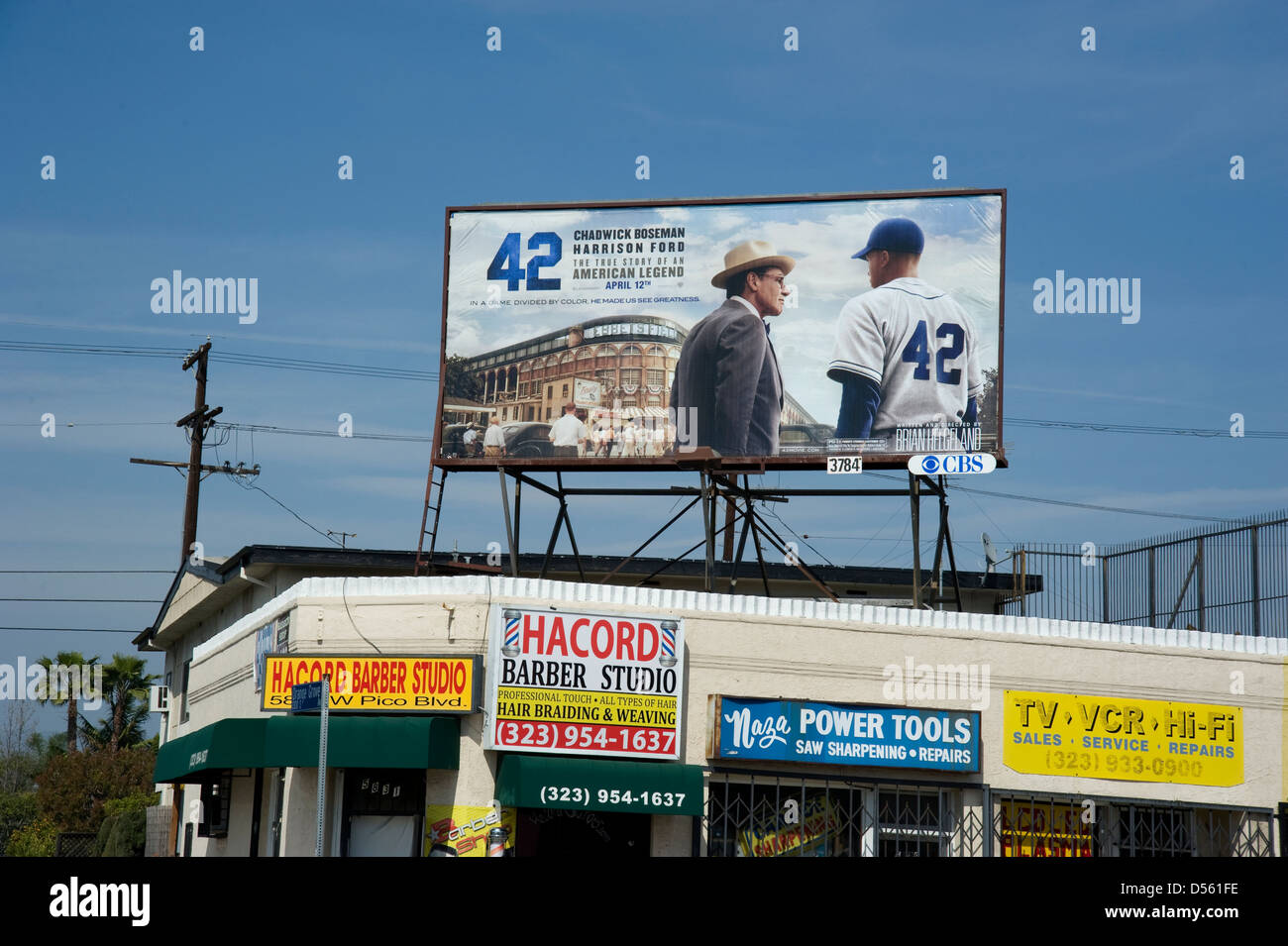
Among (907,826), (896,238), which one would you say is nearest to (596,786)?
(907,826)

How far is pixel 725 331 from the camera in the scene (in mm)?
24156

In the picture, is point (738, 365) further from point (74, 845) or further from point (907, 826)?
point (74, 845)

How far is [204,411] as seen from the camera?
1645 inches

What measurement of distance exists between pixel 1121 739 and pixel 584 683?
7.43 metres

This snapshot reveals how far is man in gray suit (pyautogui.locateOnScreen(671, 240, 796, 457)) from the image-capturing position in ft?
78.3

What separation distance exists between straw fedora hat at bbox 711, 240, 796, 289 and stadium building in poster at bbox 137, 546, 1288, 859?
6.84 metres

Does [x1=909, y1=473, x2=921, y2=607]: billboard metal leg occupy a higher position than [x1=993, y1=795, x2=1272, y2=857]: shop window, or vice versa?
[x1=909, y1=473, x2=921, y2=607]: billboard metal leg

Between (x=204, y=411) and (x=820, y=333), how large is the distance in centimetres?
2376

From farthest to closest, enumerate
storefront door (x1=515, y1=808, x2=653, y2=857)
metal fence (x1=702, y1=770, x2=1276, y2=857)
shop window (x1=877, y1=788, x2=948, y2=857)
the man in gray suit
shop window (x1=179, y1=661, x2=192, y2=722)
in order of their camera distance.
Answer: shop window (x1=179, y1=661, x2=192, y2=722), the man in gray suit, shop window (x1=877, y1=788, x2=948, y2=857), metal fence (x1=702, y1=770, x2=1276, y2=857), storefront door (x1=515, y1=808, x2=653, y2=857)

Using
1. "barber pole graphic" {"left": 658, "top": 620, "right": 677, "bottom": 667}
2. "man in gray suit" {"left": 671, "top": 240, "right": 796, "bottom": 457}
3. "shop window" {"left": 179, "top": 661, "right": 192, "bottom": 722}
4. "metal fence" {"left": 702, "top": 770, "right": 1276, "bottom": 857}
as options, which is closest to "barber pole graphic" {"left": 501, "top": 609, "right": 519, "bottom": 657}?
"barber pole graphic" {"left": 658, "top": 620, "right": 677, "bottom": 667}

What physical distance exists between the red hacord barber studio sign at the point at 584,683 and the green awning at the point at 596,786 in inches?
11.8

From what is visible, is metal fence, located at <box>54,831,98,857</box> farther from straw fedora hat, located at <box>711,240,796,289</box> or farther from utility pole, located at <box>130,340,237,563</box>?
straw fedora hat, located at <box>711,240,796,289</box>

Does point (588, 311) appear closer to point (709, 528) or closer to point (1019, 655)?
point (709, 528)

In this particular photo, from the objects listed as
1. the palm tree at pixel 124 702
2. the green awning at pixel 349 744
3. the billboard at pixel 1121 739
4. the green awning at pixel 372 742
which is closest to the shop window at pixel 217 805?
the green awning at pixel 349 744
